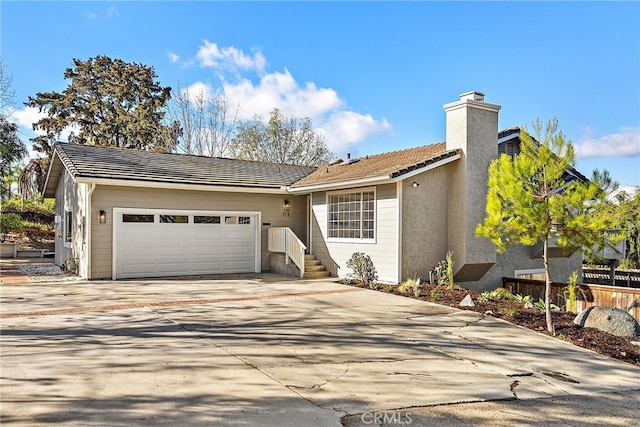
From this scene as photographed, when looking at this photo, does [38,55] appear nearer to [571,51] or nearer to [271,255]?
[271,255]

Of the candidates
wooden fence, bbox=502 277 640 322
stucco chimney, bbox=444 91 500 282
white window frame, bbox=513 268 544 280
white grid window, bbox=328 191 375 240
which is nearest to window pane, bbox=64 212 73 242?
white grid window, bbox=328 191 375 240

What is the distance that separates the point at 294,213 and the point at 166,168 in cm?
464

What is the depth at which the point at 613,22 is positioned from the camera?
12.2 meters

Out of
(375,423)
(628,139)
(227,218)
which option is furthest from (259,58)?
(375,423)

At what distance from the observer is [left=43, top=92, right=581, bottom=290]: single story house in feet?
41.7

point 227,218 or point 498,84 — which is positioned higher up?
point 498,84

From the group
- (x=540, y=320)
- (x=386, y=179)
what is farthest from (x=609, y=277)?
(x=386, y=179)

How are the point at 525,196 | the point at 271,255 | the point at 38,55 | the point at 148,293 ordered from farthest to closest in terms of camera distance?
the point at 38,55 → the point at 271,255 → the point at 148,293 → the point at 525,196

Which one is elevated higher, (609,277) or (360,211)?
(360,211)

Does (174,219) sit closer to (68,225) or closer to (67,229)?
(68,225)

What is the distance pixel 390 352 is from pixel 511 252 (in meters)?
9.99

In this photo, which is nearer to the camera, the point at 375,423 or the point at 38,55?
the point at 375,423

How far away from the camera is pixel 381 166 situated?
14188mm

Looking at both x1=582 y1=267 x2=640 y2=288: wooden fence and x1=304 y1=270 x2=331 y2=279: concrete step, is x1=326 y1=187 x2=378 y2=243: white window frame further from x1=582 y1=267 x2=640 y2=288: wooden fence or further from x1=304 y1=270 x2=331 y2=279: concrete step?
x1=582 y1=267 x2=640 y2=288: wooden fence
